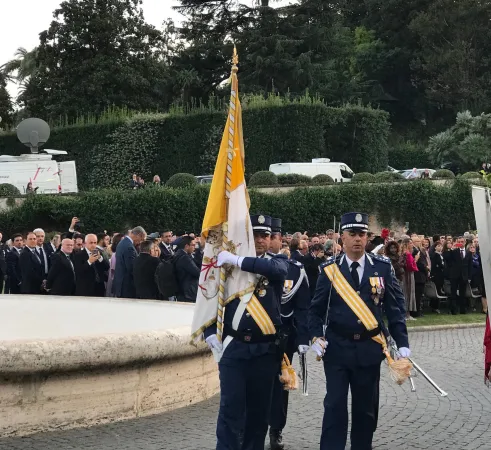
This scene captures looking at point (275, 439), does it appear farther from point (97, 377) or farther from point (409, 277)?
point (409, 277)

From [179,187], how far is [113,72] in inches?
923

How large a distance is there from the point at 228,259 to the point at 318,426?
292 cm

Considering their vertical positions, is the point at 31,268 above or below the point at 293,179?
below

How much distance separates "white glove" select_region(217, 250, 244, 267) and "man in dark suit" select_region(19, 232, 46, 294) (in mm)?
9065

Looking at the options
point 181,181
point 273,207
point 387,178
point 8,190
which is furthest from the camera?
point 387,178

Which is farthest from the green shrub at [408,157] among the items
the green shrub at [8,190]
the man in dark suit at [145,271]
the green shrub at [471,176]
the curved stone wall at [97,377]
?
the curved stone wall at [97,377]

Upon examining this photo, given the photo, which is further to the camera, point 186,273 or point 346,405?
point 186,273

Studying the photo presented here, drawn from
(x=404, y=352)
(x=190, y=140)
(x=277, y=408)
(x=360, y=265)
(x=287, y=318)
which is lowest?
(x=277, y=408)

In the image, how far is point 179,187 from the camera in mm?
33938

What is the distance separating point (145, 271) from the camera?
14.8 meters

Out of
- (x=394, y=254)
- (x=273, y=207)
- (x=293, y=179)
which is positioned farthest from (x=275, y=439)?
(x=293, y=179)

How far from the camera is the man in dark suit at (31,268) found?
619 inches

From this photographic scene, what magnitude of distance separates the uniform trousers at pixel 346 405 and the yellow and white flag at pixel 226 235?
0.91m

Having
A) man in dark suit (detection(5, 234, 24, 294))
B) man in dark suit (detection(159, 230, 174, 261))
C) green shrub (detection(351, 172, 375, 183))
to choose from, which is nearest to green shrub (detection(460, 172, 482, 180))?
green shrub (detection(351, 172, 375, 183))
